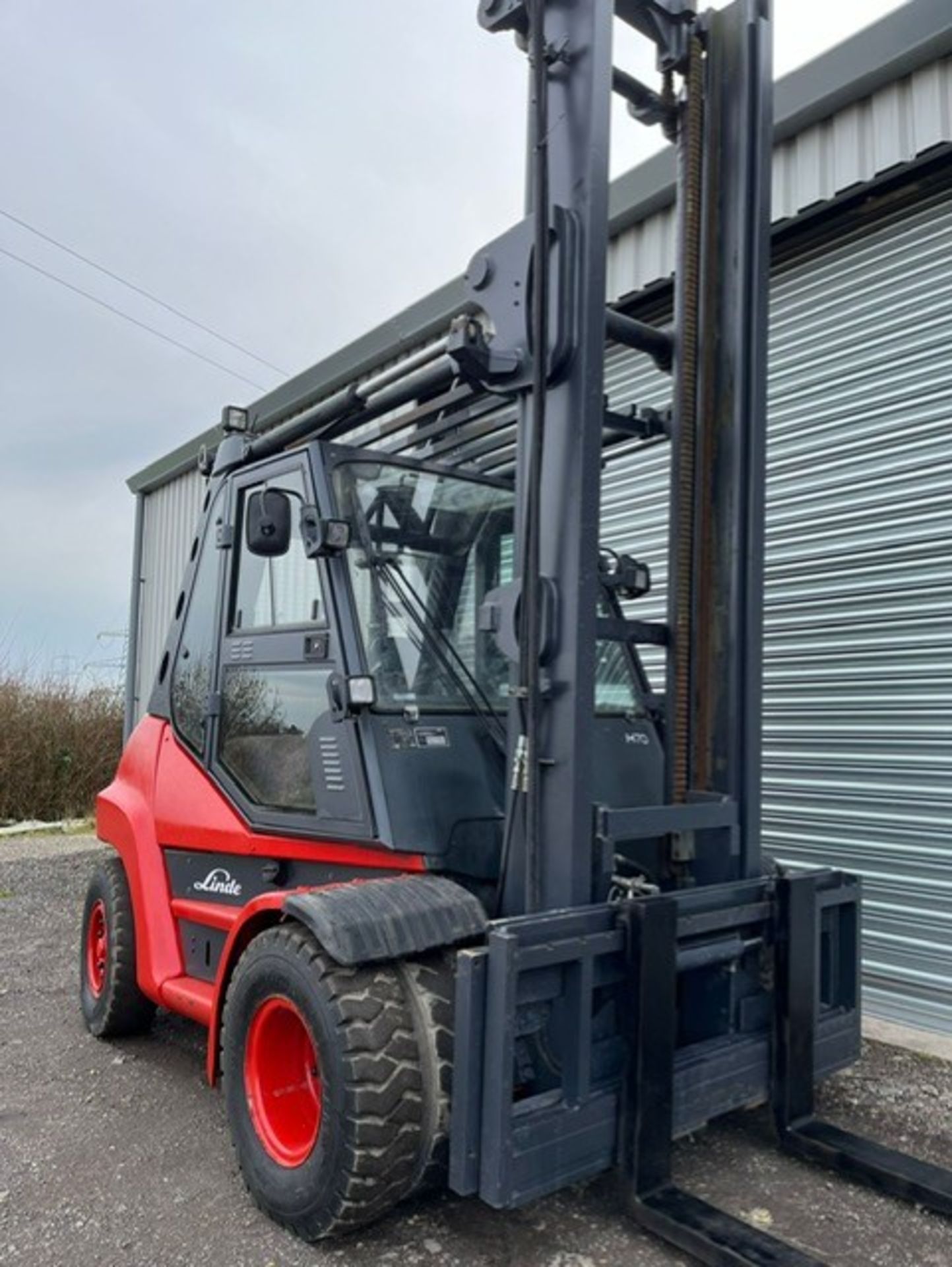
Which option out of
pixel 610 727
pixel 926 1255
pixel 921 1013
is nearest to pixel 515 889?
pixel 610 727

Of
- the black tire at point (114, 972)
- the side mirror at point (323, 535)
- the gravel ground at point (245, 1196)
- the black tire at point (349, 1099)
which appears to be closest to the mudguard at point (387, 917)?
the black tire at point (349, 1099)

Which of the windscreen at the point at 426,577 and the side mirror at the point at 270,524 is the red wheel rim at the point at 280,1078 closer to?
the windscreen at the point at 426,577

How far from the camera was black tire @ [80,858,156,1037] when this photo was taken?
452cm

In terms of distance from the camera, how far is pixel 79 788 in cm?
1496

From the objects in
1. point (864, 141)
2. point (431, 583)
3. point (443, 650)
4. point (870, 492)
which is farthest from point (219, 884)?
point (864, 141)

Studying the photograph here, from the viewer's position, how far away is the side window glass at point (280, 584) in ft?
12.1

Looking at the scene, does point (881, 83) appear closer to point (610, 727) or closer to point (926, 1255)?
point (610, 727)

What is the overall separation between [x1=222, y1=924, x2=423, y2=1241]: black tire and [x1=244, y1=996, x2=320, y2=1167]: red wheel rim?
0.28 feet

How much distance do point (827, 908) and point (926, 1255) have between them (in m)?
1.11

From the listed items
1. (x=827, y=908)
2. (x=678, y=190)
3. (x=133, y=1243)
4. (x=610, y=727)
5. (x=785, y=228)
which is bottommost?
(x=133, y=1243)

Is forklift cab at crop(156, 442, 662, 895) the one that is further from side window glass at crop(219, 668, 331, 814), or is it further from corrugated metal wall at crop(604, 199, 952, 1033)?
corrugated metal wall at crop(604, 199, 952, 1033)

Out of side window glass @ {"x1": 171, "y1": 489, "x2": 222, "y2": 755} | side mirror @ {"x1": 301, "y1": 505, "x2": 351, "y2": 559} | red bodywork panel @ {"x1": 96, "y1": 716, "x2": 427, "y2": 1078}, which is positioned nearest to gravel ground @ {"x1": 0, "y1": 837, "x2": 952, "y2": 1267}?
red bodywork panel @ {"x1": 96, "y1": 716, "x2": 427, "y2": 1078}

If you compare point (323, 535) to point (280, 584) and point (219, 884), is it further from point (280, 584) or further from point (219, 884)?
point (219, 884)

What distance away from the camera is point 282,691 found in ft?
12.5
